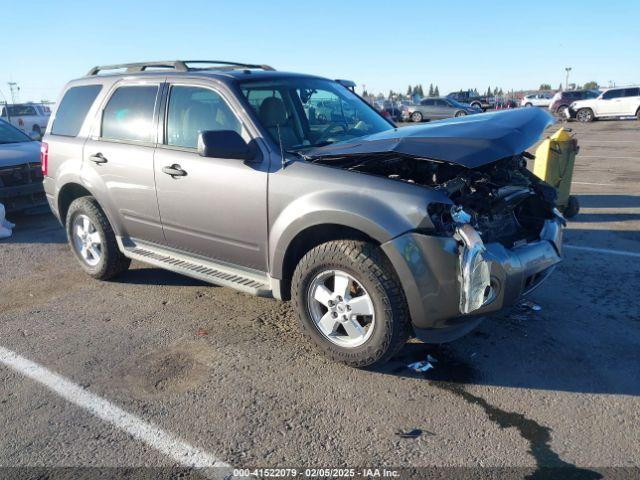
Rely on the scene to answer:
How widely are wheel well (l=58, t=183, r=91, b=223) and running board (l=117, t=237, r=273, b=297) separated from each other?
0.80 m

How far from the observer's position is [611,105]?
28.2m

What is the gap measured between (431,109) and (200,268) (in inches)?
1273

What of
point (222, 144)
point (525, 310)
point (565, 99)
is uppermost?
point (565, 99)

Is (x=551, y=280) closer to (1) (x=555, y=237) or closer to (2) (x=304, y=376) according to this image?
(1) (x=555, y=237)

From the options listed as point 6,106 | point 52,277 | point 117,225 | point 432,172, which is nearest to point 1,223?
point 52,277

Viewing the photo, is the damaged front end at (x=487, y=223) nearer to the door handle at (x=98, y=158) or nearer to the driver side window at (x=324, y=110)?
the driver side window at (x=324, y=110)

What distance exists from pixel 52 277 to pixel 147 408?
3.06 m

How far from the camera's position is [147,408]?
10.4 ft

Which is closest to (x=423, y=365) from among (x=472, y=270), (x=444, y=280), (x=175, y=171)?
(x=444, y=280)

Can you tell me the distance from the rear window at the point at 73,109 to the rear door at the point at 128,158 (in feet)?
1.03

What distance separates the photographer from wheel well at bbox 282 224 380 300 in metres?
3.46

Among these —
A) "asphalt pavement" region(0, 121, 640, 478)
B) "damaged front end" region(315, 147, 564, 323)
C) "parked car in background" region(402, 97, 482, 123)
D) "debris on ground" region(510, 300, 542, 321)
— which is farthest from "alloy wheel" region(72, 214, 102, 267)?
"parked car in background" region(402, 97, 482, 123)

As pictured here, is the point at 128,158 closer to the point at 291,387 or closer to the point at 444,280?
the point at 291,387

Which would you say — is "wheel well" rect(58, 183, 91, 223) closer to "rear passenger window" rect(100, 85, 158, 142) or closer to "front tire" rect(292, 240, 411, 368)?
"rear passenger window" rect(100, 85, 158, 142)
